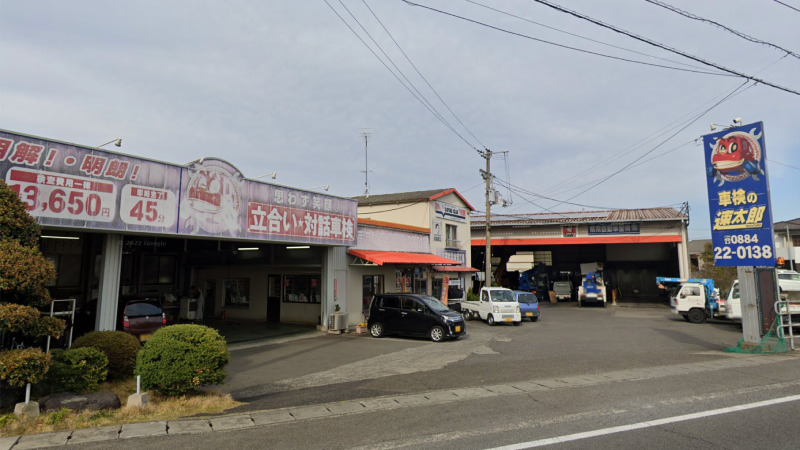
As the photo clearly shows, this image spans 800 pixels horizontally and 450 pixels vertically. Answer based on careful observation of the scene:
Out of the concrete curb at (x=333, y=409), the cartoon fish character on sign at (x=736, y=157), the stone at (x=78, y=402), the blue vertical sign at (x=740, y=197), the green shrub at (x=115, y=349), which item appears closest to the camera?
the concrete curb at (x=333, y=409)

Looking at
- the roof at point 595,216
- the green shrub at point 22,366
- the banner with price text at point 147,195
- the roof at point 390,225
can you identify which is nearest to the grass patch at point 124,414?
the green shrub at point 22,366

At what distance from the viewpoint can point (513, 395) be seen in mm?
8062

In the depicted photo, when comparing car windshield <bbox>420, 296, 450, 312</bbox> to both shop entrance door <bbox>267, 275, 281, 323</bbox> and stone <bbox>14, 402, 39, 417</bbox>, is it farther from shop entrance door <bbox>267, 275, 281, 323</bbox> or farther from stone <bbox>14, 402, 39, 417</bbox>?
stone <bbox>14, 402, 39, 417</bbox>

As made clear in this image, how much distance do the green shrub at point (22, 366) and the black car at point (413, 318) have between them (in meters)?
10.9

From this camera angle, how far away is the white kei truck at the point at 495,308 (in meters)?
20.1

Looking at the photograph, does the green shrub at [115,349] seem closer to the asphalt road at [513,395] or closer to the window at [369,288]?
the asphalt road at [513,395]

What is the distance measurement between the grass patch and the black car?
8440 mm

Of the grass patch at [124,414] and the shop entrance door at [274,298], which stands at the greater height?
the shop entrance door at [274,298]

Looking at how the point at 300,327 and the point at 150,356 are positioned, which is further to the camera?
the point at 300,327

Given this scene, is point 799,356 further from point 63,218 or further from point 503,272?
point 503,272

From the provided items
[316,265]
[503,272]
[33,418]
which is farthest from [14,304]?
[503,272]

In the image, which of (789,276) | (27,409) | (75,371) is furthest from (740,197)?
(27,409)

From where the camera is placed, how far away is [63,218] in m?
9.50

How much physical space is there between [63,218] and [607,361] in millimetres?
12736
